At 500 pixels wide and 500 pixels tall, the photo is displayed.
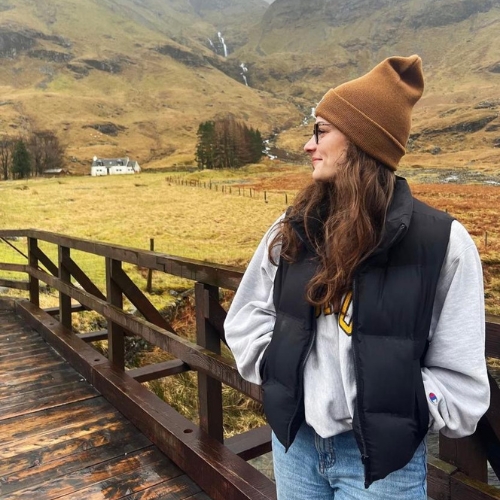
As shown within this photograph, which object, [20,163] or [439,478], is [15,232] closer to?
[439,478]

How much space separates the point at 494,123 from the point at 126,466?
152215 mm

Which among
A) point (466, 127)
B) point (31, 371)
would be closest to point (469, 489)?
point (31, 371)

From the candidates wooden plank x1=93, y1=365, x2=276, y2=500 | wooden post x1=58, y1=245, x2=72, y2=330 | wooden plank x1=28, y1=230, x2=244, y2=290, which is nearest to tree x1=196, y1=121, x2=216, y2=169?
wooden post x1=58, y1=245, x2=72, y2=330

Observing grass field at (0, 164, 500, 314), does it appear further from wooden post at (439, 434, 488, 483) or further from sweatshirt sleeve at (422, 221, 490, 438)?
sweatshirt sleeve at (422, 221, 490, 438)

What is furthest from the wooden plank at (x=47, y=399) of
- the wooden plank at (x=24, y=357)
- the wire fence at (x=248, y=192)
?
the wire fence at (x=248, y=192)

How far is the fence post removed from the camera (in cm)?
588

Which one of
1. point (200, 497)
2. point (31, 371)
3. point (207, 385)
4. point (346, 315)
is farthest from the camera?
point (31, 371)

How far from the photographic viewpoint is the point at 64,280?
6008 mm

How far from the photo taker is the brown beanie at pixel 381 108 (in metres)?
1.75

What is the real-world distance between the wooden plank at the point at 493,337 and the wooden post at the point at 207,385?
1.85m

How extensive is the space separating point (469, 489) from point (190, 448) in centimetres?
191

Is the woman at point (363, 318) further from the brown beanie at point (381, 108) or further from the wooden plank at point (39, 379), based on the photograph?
the wooden plank at point (39, 379)

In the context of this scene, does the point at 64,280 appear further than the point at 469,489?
Yes

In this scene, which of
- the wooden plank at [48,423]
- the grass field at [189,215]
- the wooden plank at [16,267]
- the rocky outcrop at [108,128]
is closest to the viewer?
the wooden plank at [48,423]
